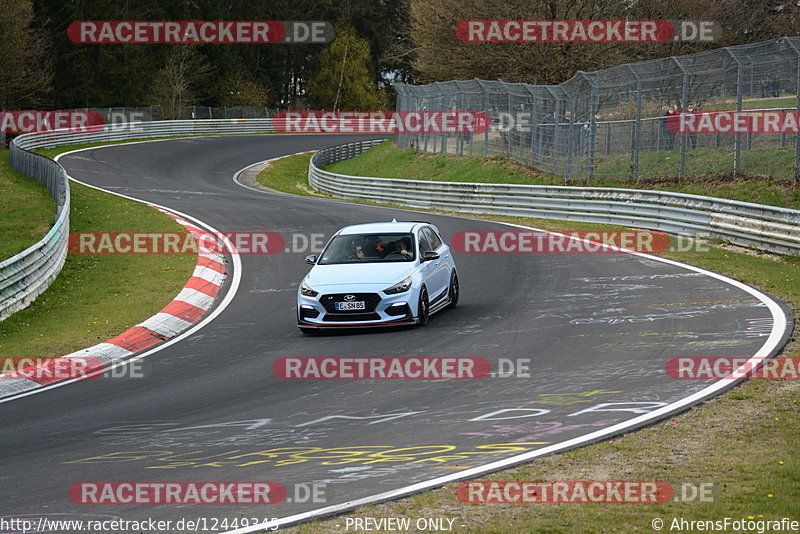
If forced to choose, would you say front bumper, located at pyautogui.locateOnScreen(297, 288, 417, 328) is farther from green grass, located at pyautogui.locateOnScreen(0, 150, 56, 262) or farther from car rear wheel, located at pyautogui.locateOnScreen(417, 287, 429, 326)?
green grass, located at pyautogui.locateOnScreen(0, 150, 56, 262)

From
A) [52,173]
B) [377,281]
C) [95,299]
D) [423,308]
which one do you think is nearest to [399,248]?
[377,281]

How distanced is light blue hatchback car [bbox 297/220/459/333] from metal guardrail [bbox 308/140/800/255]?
7.52m

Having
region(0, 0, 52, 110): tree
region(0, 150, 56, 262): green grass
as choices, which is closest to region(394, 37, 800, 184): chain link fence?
region(0, 150, 56, 262): green grass

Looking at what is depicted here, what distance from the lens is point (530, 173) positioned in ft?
111

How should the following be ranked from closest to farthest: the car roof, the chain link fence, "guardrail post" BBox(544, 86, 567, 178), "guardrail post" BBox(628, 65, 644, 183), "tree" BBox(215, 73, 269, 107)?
the car roof, the chain link fence, "guardrail post" BBox(628, 65, 644, 183), "guardrail post" BBox(544, 86, 567, 178), "tree" BBox(215, 73, 269, 107)

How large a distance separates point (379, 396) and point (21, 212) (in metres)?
22.0

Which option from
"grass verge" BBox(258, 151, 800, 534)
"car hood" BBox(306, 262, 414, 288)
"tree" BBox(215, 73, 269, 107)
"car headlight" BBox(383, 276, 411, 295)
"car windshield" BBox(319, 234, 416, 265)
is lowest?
"grass verge" BBox(258, 151, 800, 534)

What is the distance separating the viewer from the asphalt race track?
786 centimetres

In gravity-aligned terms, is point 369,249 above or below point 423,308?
above

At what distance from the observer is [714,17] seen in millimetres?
54469

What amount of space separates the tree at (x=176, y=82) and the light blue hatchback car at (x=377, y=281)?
6639 centimetres

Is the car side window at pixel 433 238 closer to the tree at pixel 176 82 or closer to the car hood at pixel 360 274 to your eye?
the car hood at pixel 360 274

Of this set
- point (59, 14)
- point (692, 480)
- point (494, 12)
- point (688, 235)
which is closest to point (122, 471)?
point (692, 480)

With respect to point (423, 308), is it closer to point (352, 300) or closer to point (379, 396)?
point (352, 300)
